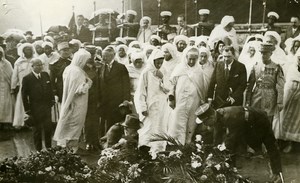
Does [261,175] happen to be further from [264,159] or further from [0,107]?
[0,107]

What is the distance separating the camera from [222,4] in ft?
19.4

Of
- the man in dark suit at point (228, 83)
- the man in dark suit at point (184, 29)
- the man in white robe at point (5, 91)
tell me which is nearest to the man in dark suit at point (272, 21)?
the man in dark suit at point (228, 83)

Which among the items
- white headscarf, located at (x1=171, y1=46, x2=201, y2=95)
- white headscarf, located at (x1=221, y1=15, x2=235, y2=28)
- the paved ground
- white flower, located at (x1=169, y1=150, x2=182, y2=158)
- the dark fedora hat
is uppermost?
white headscarf, located at (x1=221, y1=15, x2=235, y2=28)

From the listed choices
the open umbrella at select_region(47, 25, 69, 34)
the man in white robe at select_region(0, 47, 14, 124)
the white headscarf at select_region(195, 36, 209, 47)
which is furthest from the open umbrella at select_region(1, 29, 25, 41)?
the white headscarf at select_region(195, 36, 209, 47)

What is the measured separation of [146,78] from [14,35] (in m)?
1.41

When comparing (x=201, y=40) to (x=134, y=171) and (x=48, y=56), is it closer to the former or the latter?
(x=48, y=56)

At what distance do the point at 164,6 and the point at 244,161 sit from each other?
1614 millimetres

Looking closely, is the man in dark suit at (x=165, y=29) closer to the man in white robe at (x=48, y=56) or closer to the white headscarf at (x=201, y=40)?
the white headscarf at (x=201, y=40)

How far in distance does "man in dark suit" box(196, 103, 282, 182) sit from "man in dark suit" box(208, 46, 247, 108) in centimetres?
22

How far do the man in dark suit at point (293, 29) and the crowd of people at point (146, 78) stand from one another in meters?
0.01

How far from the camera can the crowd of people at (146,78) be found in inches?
212

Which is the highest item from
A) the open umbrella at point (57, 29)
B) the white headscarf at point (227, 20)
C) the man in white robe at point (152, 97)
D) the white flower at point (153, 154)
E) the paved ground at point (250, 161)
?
the white headscarf at point (227, 20)

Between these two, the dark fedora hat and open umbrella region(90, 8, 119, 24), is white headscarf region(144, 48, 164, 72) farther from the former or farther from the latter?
open umbrella region(90, 8, 119, 24)

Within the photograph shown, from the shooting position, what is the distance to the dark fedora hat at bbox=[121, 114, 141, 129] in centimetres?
546
